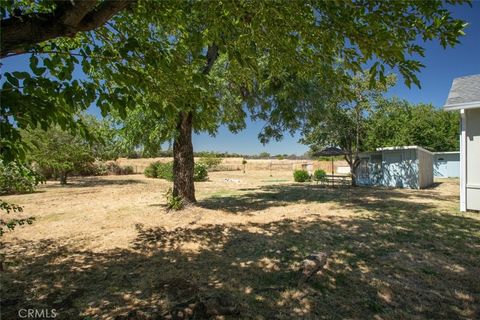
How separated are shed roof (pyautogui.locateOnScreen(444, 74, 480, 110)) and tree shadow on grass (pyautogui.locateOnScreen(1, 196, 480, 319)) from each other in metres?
3.99

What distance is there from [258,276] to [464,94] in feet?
31.6

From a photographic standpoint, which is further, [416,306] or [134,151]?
[134,151]

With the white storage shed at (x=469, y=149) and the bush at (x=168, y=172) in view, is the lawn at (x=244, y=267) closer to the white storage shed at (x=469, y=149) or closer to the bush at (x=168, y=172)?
the white storage shed at (x=469, y=149)

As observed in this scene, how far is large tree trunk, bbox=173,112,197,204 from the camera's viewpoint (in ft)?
30.5

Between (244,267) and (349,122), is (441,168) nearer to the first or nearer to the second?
(349,122)

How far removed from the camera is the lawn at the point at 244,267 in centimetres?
339

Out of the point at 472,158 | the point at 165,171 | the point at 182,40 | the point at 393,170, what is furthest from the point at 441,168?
the point at 182,40

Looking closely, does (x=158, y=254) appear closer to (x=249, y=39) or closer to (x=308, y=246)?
(x=308, y=246)

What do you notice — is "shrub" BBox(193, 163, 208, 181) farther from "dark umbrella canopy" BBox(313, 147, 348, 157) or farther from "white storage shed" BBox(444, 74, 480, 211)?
"white storage shed" BBox(444, 74, 480, 211)

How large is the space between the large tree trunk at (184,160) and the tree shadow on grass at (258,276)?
2.64m

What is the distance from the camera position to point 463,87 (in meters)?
10.2

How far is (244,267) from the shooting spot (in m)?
4.70

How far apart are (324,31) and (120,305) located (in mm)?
3968

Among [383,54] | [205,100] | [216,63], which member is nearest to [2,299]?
[205,100]
